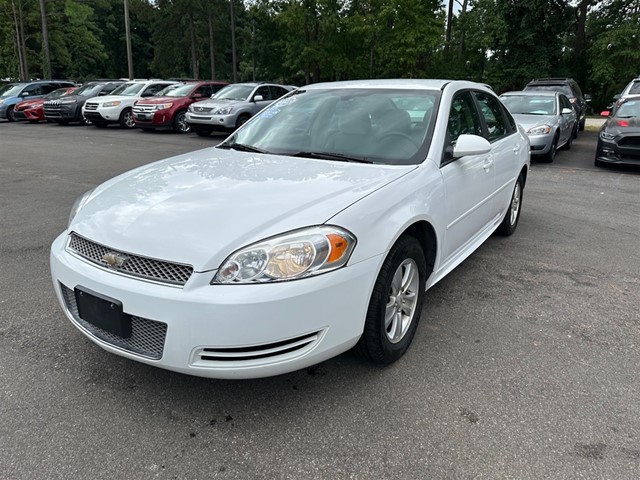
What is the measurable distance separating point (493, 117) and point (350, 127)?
174cm

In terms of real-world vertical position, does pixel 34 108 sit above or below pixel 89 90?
below

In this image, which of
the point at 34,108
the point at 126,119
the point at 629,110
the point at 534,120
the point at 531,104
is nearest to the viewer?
the point at 629,110

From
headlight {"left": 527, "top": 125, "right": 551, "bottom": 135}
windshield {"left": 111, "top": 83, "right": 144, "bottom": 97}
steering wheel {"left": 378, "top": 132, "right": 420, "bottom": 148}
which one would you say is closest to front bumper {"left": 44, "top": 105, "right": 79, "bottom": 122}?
windshield {"left": 111, "top": 83, "right": 144, "bottom": 97}

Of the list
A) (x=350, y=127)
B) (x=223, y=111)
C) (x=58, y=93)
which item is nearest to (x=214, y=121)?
(x=223, y=111)

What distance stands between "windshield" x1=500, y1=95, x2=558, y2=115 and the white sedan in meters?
8.72

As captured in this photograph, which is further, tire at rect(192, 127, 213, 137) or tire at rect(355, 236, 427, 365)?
tire at rect(192, 127, 213, 137)

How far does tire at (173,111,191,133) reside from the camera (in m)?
16.9

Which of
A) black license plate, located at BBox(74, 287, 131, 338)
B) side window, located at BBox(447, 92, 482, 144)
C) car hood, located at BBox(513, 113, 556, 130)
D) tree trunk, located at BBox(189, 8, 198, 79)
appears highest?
tree trunk, located at BBox(189, 8, 198, 79)

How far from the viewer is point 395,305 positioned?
2.83m

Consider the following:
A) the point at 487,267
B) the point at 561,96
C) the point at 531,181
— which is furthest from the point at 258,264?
the point at 561,96

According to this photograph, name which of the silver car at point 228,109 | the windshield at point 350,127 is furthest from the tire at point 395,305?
the silver car at point 228,109

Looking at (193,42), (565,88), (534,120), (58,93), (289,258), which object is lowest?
(289,258)

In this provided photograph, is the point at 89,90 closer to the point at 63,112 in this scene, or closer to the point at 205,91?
the point at 63,112

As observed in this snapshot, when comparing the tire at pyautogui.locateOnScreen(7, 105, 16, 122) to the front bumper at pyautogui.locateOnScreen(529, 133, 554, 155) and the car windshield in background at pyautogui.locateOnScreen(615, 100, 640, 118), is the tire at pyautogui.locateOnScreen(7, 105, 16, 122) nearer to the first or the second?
the front bumper at pyautogui.locateOnScreen(529, 133, 554, 155)
